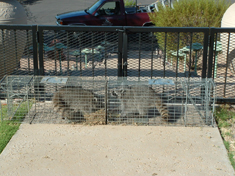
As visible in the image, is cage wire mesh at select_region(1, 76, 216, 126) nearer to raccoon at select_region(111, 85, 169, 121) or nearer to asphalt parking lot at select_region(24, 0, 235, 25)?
raccoon at select_region(111, 85, 169, 121)

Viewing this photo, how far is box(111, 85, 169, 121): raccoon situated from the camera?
555 centimetres

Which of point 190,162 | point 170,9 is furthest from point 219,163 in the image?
point 170,9

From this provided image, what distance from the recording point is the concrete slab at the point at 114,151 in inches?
168

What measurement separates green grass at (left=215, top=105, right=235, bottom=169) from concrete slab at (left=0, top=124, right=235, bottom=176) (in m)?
0.09

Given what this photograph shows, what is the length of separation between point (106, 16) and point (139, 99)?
333 inches

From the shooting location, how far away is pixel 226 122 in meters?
5.54

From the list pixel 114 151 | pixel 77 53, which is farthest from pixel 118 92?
pixel 77 53

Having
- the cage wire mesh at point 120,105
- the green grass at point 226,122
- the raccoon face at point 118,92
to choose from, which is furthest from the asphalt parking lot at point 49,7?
the green grass at point 226,122

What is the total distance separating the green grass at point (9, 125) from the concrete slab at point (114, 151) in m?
0.10

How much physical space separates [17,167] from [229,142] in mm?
2979

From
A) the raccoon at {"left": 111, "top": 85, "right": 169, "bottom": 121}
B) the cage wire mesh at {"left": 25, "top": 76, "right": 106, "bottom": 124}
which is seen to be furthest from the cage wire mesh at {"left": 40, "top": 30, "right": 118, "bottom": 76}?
the raccoon at {"left": 111, "top": 85, "right": 169, "bottom": 121}

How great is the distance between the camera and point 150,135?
203 inches

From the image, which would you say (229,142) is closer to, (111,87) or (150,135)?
(150,135)

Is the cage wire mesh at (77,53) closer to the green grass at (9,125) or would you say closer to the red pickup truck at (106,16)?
the green grass at (9,125)
